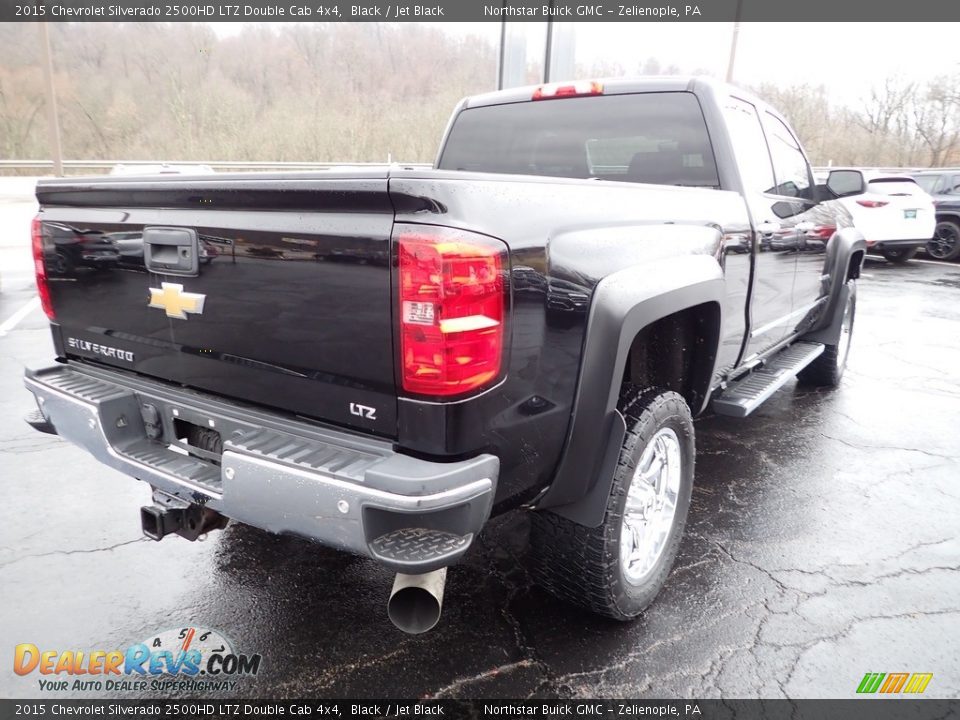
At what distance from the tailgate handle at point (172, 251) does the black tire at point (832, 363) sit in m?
4.93

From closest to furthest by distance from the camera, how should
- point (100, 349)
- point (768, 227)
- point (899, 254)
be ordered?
point (100, 349) < point (768, 227) < point (899, 254)

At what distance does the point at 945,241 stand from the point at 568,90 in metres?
14.0

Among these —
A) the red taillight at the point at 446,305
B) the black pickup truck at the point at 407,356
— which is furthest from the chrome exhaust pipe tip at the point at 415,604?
the red taillight at the point at 446,305

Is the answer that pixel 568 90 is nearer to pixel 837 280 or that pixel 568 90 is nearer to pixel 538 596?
pixel 538 596

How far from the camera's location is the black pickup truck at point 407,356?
163cm

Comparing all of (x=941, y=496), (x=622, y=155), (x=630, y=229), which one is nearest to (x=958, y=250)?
(x=941, y=496)

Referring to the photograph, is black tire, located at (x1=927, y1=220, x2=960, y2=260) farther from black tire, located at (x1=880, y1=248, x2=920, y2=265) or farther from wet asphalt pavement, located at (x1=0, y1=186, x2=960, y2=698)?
wet asphalt pavement, located at (x1=0, y1=186, x2=960, y2=698)

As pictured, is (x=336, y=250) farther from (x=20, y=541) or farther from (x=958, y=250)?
(x=958, y=250)

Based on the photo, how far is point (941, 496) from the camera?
Answer: 3615 millimetres

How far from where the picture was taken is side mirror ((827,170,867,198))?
4.43 m

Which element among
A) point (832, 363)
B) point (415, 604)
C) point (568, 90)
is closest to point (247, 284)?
point (415, 604)

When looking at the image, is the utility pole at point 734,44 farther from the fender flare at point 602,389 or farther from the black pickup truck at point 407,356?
the fender flare at point 602,389

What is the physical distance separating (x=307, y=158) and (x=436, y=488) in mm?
34927

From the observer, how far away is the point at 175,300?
210 centimetres
